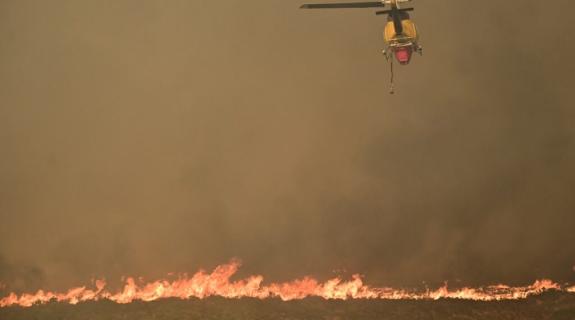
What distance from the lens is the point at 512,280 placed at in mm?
24609

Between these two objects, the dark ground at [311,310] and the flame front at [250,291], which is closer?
the dark ground at [311,310]

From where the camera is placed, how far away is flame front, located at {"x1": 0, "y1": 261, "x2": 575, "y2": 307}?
80.2ft

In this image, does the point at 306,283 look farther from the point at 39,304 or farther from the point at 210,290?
the point at 39,304

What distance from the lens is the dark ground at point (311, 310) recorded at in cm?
2267

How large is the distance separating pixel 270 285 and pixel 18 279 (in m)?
13.4

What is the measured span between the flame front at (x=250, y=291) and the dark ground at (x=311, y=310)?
1.58ft

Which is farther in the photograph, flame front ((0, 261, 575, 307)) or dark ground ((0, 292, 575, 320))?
flame front ((0, 261, 575, 307))

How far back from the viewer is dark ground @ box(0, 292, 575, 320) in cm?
Answer: 2267

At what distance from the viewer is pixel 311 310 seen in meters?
24.1

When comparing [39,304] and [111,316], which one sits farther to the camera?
[39,304]

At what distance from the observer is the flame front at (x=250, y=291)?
24.4m

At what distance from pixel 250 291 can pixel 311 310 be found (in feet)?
11.7

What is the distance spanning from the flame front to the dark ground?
481mm

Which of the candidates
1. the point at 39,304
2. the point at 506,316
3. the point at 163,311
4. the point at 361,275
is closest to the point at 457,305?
the point at 506,316
